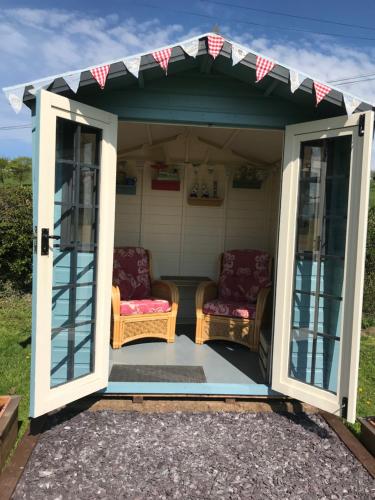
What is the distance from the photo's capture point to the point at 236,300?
5039 mm

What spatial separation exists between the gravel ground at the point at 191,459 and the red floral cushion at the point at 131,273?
1.88 meters

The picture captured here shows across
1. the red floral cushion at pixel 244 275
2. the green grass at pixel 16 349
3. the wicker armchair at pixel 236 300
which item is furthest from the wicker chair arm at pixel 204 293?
the green grass at pixel 16 349

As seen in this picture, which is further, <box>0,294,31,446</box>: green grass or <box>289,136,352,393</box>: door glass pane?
<box>0,294,31,446</box>: green grass

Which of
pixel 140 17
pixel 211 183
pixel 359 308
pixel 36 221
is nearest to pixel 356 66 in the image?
pixel 140 17

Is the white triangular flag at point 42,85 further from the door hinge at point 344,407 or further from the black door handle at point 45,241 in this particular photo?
the door hinge at point 344,407

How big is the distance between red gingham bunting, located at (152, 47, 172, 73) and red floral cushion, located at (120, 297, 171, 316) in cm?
241

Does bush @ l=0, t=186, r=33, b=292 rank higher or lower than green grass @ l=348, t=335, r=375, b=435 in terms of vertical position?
higher

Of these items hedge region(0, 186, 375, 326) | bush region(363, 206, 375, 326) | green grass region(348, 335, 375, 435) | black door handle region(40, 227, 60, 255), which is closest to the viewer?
black door handle region(40, 227, 60, 255)

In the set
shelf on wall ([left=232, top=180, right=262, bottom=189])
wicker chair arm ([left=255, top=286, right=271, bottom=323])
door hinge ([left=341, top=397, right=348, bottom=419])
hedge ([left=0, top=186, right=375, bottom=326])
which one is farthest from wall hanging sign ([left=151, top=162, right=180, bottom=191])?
door hinge ([left=341, top=397, right=348, bottom=419])

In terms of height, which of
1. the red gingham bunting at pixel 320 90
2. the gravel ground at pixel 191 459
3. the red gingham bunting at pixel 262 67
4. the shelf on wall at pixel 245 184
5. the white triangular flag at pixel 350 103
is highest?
the red gingham bunting at pixel 262 67

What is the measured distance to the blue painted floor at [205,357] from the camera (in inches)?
141

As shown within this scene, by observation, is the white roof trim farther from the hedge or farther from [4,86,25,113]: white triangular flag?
the hedge

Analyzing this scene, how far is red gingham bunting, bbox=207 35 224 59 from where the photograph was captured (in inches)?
108

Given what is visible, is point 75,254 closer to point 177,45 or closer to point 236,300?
point 177,45
